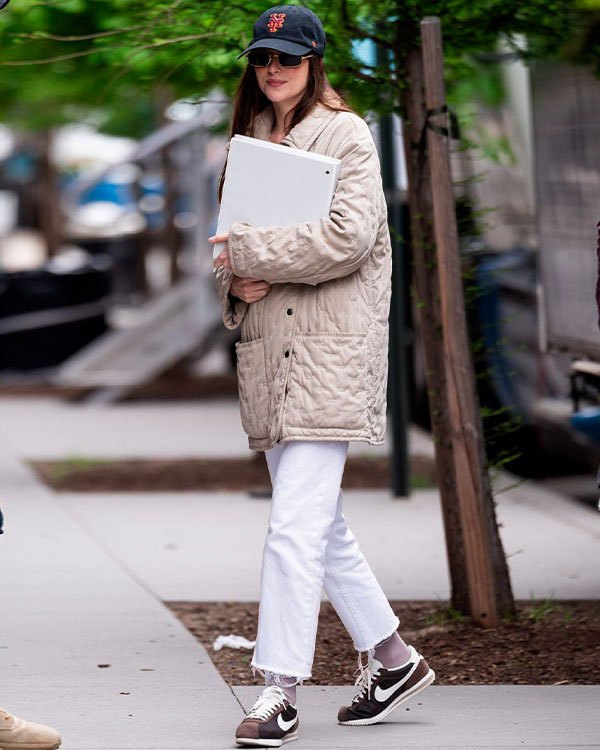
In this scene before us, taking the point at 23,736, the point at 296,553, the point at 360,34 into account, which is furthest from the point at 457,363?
the point at 23,736

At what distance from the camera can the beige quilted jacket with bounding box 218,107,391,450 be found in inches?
173

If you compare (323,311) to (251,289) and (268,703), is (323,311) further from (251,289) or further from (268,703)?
(268,703)

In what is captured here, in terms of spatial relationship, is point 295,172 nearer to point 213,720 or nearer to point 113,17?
point 213,720

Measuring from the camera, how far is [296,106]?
15.1ft

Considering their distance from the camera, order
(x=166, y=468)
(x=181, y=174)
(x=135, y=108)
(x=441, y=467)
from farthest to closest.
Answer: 1. (x=135, y=108)
2. (x=181, y=174)
3. (x=166, y=468)
4. (x=441, y=467)

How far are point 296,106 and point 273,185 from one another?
258mm

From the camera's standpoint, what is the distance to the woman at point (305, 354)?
4.41 meters

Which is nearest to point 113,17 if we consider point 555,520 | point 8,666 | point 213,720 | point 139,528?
point 139,528

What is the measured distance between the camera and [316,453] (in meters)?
4.45

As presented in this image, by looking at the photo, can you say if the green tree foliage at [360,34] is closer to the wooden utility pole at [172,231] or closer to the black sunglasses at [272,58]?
the black sunglasses at [272,58]

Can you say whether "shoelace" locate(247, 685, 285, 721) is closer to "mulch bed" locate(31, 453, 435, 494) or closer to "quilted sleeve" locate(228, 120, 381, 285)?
"quilted sleeve" locate(228, 120, 381, 285)

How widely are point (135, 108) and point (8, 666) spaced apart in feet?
52.0

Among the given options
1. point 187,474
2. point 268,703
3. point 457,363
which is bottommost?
point 187,474

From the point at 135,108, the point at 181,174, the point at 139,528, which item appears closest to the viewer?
the point at 139,528
